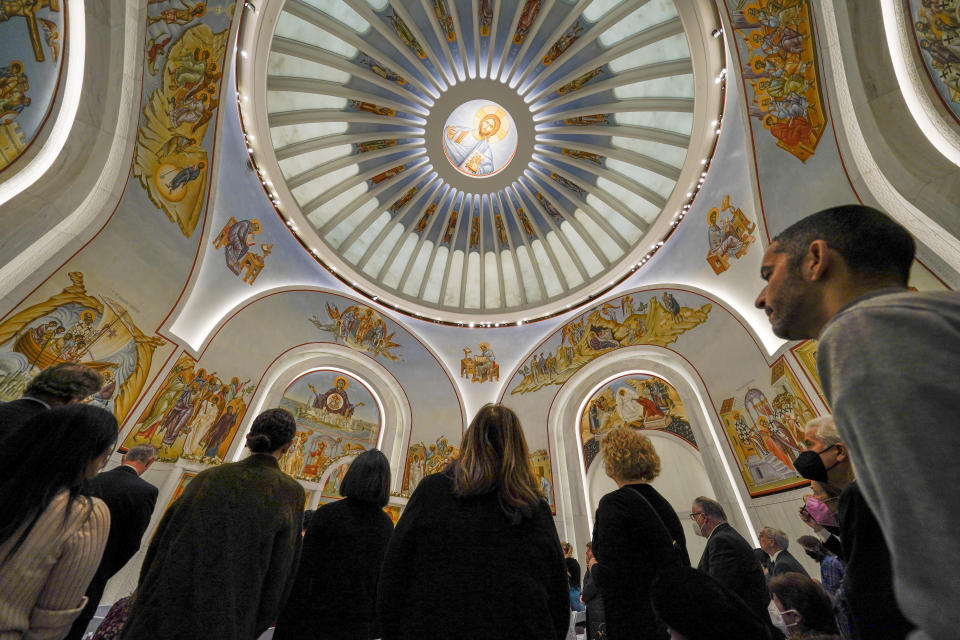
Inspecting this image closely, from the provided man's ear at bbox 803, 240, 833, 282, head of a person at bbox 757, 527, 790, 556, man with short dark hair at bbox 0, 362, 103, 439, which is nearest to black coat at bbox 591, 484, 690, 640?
man's ear at bbox 803, 240, 833, 282

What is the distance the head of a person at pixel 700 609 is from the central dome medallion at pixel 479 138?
12.3m

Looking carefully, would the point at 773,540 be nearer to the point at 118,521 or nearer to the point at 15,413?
the point at 118,521

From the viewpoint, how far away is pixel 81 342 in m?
6.62

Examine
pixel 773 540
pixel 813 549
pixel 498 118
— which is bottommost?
pixel 813 549

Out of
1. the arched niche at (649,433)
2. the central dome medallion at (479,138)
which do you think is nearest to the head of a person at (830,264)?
the arched niche at (649,433)

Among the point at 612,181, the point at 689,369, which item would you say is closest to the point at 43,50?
the point at 612,181

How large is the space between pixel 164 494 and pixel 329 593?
9.13 metres

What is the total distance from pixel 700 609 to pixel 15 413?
2.91 m

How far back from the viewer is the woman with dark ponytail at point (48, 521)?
54.3 inches

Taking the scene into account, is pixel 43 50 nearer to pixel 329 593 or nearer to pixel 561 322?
pixel 329 593

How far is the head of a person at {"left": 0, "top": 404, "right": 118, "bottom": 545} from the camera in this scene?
139 centimetres

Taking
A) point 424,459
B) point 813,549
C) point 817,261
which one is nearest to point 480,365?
point 424,459

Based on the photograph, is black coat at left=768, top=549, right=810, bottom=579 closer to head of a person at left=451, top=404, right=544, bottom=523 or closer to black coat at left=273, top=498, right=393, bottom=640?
head of a person at left=451, top=404, right=544, bottom=523

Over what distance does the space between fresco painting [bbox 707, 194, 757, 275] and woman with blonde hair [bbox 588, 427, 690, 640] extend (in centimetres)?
865
